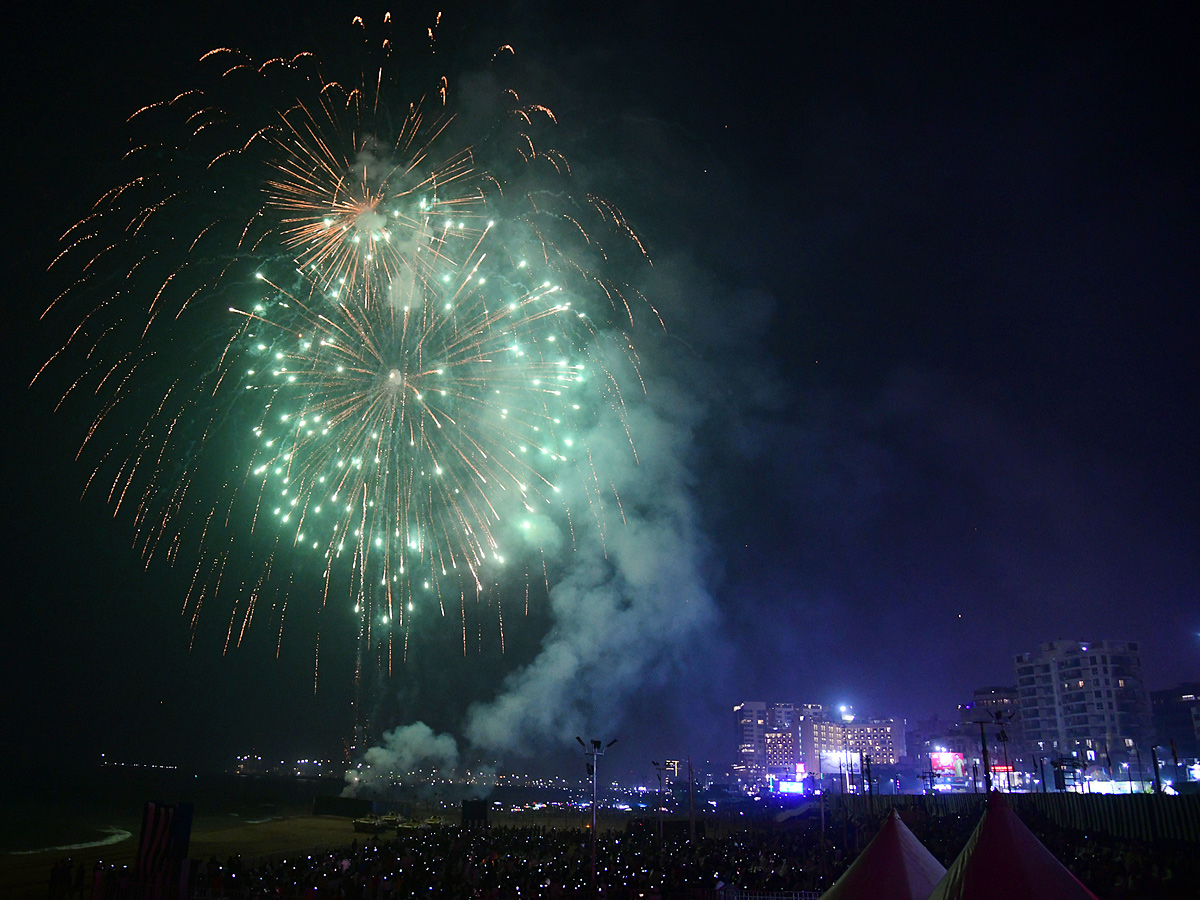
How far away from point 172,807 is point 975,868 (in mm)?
16785

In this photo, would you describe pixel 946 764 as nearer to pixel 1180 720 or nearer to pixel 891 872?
pixel 1180 720

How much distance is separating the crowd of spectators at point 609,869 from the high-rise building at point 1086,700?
89855 millimetres

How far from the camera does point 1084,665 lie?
360 feet

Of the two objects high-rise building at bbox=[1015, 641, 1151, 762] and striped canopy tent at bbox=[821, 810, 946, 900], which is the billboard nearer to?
high-rise building at bbox=[1015, 641, 1151, 762]

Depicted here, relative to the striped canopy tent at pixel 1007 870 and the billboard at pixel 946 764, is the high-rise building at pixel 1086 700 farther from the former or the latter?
the striped canopy tent at pixel 1007 870

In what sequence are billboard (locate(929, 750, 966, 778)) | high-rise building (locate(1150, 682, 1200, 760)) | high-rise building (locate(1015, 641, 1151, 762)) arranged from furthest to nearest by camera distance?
high-rise building (locate(1150, 682, 1200, 760))
high-rise building (locate(1015, 641, 1151, 762))
billboard (locate(929, 750, 966, 778))

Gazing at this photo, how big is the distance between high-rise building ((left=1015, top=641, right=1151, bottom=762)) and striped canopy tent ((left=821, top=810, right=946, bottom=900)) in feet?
348

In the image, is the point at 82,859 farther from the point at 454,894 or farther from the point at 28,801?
the point at 28,801

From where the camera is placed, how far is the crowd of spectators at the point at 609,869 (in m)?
18.7

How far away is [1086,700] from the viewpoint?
10844 cm

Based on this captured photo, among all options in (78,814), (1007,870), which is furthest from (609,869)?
(78,814)

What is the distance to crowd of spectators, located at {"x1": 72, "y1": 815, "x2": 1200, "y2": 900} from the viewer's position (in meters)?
18.7

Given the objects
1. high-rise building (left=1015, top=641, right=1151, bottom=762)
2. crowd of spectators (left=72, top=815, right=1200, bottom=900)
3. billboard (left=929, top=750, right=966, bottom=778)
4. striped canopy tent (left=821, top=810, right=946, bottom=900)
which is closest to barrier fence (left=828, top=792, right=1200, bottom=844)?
crowd of spectators (left=72, top=815, right=1200, bottom=900)

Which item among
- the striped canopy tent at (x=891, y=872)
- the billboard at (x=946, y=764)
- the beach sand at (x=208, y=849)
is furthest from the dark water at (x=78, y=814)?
the billboard at (x=946, y=764)
